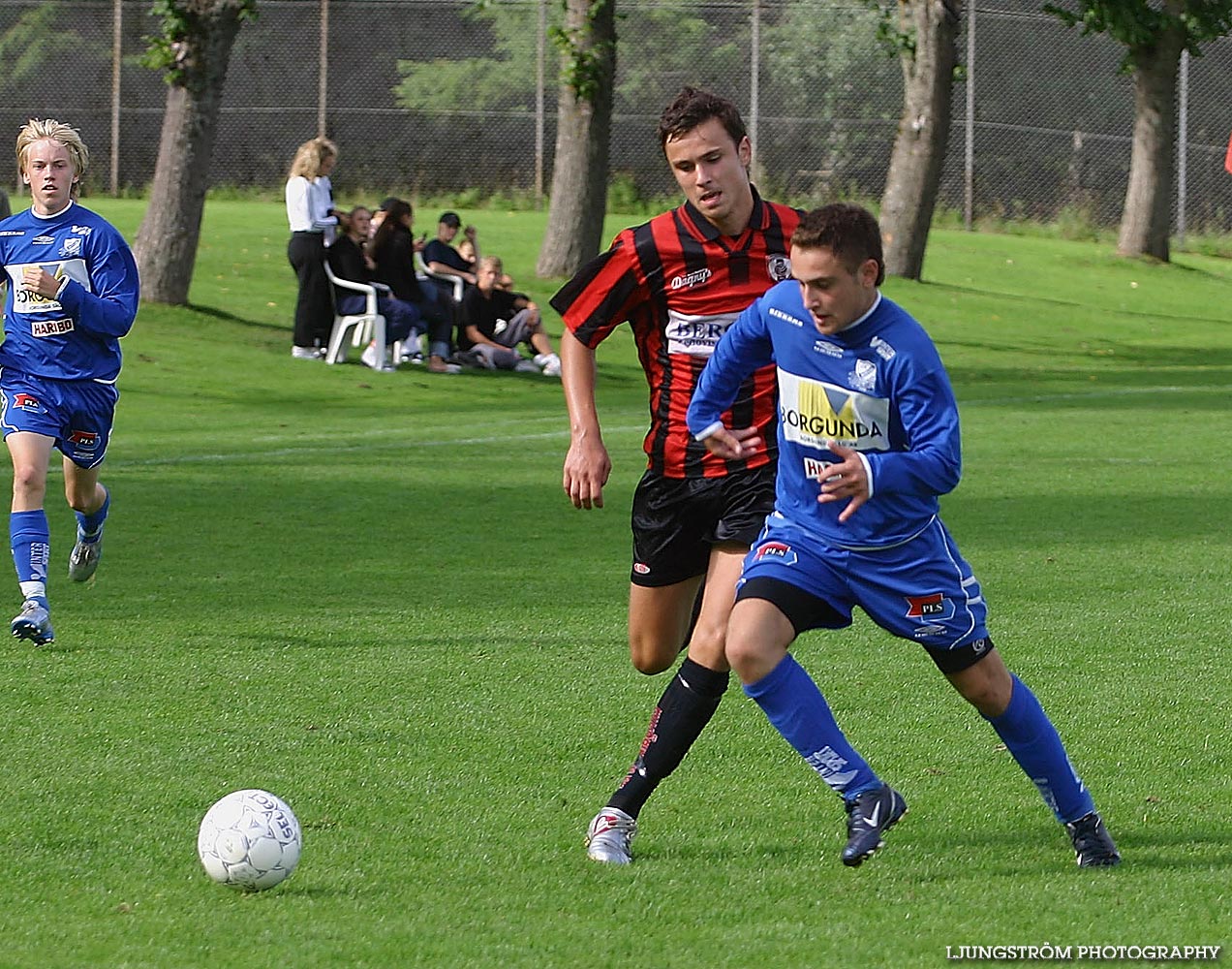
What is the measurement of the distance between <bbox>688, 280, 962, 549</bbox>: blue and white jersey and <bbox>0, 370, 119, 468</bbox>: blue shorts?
3.96 metres

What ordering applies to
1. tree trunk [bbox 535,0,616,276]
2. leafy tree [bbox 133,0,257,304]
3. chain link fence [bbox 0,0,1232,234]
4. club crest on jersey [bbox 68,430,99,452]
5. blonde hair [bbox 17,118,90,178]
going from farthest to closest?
chain link fence [bbox 0,0,1232,234], tree trunk [bbox 535,0,616,276], leafy tree [bbox 133,0,257,304], club crest on jersey [bbox 68,430,99,452], blonde hair [bbox 17,118,90,178]

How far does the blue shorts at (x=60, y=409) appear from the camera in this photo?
7.75 metres

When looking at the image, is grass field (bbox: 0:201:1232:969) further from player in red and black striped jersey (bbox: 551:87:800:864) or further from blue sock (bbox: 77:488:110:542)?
player in red and black striped jersey (bbox: 551:87:800:864)

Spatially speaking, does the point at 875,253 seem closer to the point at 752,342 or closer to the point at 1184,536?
the point at 752,342

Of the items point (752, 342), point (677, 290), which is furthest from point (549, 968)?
point (677, 290)

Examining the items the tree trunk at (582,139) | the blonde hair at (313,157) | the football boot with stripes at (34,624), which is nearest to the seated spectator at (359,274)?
the blonde hair at (313,157)

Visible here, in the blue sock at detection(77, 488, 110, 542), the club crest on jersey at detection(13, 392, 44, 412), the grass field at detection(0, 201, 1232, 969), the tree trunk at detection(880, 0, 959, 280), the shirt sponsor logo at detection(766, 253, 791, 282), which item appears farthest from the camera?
the tree trunk at detection(880, 0, 959, 280)

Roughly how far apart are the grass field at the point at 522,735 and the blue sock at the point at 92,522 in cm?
29

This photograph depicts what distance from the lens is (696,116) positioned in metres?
5.02

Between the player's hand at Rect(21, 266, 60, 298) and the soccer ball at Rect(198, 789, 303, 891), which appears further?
the player's hand at Rect(21, 266, 60, 298)

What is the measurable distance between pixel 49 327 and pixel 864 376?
4.50 metres

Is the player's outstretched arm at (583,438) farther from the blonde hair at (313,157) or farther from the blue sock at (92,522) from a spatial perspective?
the blonde hair at (313,157)

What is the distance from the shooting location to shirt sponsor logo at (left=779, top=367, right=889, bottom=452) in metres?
4.50

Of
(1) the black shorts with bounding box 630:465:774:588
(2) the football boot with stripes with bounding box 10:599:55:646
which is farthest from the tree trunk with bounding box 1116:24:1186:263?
(1) the black shorts with bounding box 630:465:774:588
